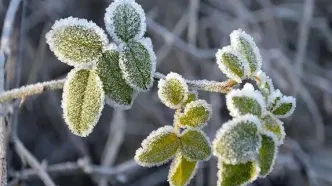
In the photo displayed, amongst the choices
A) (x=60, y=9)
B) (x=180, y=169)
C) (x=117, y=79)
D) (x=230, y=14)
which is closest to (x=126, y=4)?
(x=117, y=79)

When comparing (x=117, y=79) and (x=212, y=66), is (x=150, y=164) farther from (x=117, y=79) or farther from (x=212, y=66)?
(x=212, y=66)

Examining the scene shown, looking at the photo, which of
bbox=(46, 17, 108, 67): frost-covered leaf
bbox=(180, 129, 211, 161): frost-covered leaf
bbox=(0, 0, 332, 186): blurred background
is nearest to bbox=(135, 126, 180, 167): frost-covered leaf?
bbox=(180, 129, 211, 161): frost-covered leaf

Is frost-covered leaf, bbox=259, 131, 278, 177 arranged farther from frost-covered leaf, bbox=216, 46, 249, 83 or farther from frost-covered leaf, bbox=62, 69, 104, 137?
frost-covered leaf, bbox=62, 69, 104, 137

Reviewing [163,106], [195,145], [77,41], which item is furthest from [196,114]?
[163,106]

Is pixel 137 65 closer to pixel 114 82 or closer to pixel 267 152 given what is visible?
pixel 114 82

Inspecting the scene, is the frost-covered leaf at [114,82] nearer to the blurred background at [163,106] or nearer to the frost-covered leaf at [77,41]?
the frost-covered leaf at [77,41]

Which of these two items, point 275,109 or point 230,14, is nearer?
point 275,109
